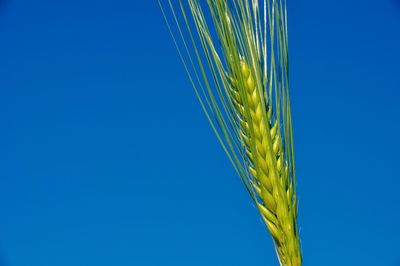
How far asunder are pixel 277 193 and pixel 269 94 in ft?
1.03

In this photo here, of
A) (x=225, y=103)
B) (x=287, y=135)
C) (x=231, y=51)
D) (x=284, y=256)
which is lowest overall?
(x=284, y=256)

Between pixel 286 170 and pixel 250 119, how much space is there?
A: 7.4 inches

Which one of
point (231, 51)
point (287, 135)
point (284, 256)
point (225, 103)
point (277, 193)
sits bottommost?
point (284, 256)

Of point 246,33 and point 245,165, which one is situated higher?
point 246,33

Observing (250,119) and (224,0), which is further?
(224,0)

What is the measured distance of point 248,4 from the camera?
1613 millimetres

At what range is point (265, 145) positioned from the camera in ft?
5.09

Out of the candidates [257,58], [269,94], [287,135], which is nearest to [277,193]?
[287,135]

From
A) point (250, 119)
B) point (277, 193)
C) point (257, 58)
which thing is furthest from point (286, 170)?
point (257, 58)

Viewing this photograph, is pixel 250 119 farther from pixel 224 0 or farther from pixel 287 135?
pixel 224 0

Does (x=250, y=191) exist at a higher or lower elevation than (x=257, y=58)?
lower

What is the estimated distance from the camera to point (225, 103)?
1.54 meters

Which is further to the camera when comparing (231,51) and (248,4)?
(248,4)

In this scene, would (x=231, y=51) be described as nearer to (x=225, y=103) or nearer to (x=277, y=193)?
(x=225, y=103)
